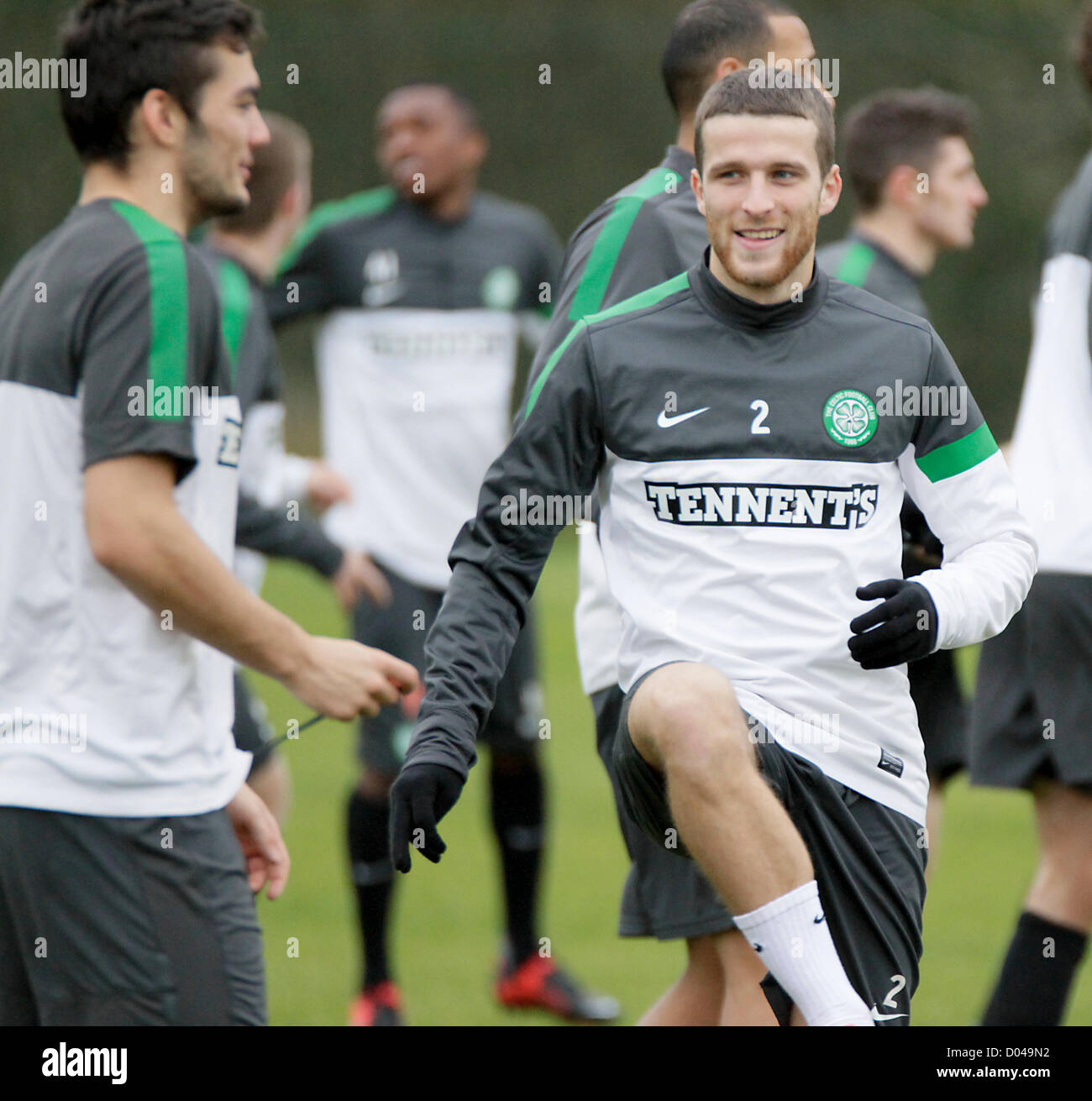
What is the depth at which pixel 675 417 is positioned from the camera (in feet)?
9.24

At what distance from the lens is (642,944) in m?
5.65

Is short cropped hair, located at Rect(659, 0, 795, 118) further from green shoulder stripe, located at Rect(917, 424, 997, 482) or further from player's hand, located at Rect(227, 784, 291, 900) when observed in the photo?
player's hand, located at Rect(227, 784, 291, 900)

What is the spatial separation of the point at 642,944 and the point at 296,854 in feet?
5.06

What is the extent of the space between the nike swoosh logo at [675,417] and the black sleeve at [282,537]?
1518mm

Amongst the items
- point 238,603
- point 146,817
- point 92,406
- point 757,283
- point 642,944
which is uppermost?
point 757,283

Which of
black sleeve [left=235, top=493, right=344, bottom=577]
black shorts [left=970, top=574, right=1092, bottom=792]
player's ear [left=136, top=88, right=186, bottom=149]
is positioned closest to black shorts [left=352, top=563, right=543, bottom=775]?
black sleeve [left=235, top=493, right=344, bottom=577]

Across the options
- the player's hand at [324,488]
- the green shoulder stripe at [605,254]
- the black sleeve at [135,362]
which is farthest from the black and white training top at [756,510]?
the player's hand at [324,488]

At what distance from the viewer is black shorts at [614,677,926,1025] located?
2740mm

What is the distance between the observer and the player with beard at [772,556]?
2650 millimetres

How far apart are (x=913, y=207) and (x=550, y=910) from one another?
2.61 meters

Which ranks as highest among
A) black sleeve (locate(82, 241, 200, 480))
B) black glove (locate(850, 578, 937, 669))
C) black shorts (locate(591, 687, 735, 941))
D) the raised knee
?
black sleeve (locate(82, 241, 200, 480))
